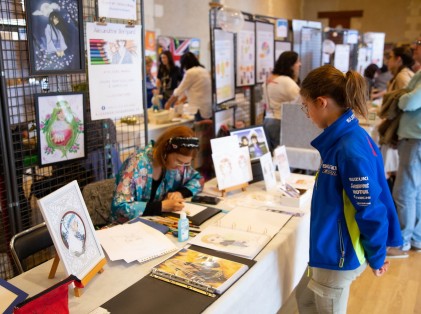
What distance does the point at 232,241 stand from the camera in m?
1.50

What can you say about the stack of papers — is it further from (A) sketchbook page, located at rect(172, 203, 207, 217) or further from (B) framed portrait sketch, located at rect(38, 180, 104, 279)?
(A) sketchbook page, located at rect(172, 203, 207, 217)

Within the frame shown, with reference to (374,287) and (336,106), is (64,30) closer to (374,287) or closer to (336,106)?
(336,106)

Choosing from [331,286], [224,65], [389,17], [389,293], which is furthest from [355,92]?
[389,17]

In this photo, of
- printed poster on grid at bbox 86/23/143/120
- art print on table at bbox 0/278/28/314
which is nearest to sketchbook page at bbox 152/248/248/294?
art print on table at bbox 0/278/28/314

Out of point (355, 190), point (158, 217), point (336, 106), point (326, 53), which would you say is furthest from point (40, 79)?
point (326, 53)

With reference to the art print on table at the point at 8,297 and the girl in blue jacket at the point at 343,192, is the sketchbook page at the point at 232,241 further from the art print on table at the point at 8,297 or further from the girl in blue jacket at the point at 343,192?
the art print on table at the point at 8,297

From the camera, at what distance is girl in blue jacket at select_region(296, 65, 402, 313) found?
1.24 meters

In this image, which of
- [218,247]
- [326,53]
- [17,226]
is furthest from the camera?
[326,53]

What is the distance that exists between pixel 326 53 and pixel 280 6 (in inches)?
160

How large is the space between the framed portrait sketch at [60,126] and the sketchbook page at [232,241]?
3.35 ft

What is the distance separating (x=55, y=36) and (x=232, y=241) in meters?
1.36

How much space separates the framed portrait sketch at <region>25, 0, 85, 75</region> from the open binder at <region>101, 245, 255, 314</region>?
1.27 metres

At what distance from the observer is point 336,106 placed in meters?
1.33

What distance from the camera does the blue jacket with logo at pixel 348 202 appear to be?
1.23m
